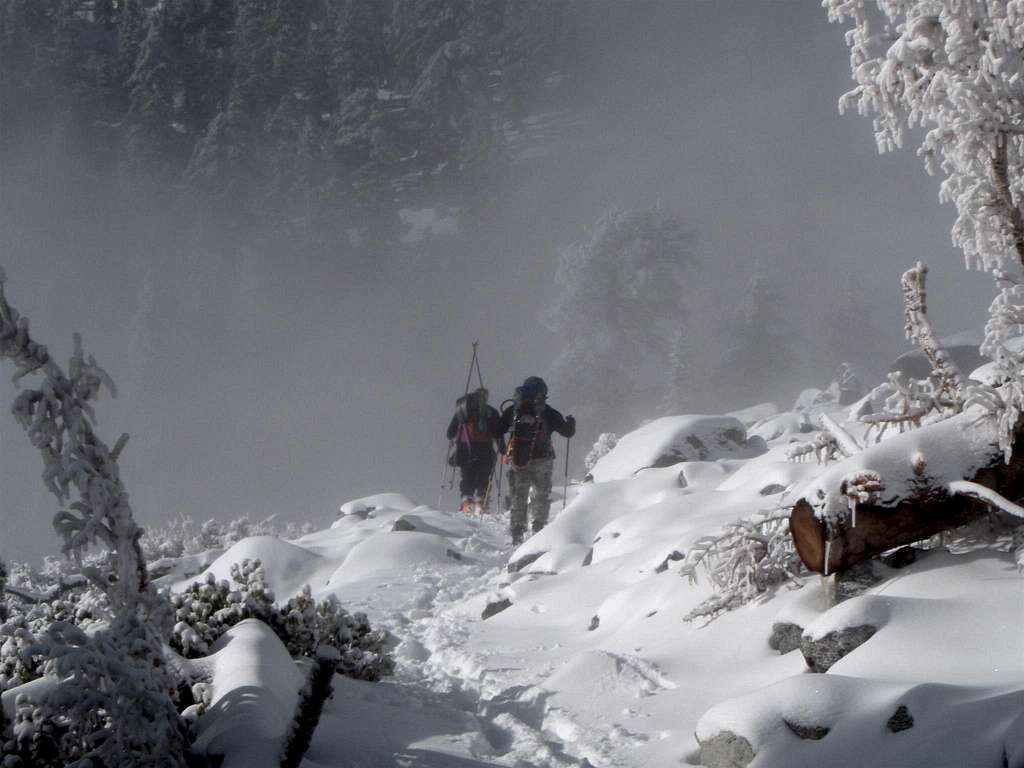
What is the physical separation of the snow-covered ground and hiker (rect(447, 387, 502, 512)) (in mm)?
4909

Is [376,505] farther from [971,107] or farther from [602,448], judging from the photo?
[971,107]

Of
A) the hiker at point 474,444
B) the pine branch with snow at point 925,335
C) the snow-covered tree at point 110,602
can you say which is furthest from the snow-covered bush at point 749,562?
the hiker at point 474,444

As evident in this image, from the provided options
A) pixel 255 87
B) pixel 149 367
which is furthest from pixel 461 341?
pixel 255 87

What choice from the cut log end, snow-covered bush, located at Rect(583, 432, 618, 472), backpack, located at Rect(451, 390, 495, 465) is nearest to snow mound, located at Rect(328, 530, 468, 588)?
backpack, located at Rect(451, 390, 495, 465)

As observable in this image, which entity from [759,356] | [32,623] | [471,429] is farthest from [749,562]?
[759,356]

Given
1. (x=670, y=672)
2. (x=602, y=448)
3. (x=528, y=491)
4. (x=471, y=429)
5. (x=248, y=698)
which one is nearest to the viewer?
(x=248, y=698)

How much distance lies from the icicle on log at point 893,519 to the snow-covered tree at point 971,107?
0.99 ft

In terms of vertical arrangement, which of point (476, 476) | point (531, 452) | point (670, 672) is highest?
point (476, 476)

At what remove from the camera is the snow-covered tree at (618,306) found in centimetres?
4925

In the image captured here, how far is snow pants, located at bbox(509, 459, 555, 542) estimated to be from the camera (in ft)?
37.9

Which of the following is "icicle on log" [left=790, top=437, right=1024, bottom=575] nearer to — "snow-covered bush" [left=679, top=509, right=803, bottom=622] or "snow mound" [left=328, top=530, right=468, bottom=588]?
"snow-covered bush" [left=679, top=509, right=803, bottom=622]

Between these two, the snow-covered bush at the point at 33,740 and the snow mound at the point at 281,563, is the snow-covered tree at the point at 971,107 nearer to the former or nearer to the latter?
the snow-covered bush at the point at 33,740

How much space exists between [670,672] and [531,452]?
6.61 m

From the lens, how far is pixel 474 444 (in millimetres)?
14180
